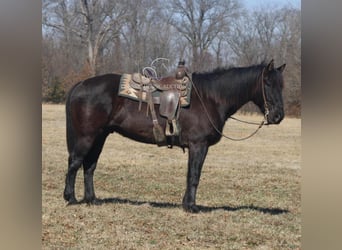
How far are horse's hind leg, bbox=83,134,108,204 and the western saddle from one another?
501mm

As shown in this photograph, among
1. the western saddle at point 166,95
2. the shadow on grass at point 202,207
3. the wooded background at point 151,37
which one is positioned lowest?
the shadow on grass at point 202,207

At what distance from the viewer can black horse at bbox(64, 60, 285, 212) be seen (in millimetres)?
3611

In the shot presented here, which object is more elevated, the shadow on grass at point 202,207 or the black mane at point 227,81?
the black mane at point 227,81

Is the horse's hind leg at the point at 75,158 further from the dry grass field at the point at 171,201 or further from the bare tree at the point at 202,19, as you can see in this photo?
the bare tree at the point at 202,19

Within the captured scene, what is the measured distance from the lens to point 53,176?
514 cm

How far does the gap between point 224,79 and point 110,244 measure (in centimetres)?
161

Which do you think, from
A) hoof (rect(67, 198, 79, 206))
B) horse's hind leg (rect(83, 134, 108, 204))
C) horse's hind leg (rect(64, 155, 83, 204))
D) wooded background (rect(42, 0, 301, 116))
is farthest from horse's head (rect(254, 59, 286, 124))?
wooded background (rect(42, 0, 301, 116))

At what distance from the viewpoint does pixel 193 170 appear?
3658mm

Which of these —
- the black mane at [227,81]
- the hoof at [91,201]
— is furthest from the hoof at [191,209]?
the black mane at [227,81]

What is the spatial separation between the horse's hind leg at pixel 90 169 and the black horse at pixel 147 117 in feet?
0.04

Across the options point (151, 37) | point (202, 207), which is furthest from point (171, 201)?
point (151, 37)

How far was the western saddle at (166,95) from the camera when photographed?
3.59 meters
